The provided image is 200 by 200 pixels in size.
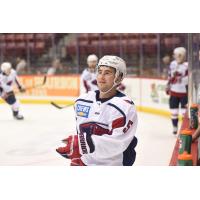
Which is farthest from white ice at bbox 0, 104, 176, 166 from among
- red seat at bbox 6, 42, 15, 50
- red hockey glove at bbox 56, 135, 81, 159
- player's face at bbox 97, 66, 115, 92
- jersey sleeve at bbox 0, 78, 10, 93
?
red seat at bbox 6, 42, 15, 50

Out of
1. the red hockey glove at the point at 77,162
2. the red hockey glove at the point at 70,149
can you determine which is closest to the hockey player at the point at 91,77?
the red hockey glove at the point at 70,149

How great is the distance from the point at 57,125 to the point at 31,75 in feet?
1.27

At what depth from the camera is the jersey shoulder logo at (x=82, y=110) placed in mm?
7023

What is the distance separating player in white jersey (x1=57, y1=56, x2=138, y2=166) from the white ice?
77mm

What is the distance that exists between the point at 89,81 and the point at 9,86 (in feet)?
1.92

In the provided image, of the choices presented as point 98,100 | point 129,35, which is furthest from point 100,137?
point 129,35

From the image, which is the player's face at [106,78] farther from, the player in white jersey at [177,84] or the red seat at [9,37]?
the red seat at [9,37]

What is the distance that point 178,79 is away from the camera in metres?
7.44

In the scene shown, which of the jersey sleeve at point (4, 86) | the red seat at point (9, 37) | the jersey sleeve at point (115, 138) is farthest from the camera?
the jersey sleeve at point (4, 86)

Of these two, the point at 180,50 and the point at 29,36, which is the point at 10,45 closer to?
the point at 29,36

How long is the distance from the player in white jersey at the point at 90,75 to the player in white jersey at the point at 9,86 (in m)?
0.44

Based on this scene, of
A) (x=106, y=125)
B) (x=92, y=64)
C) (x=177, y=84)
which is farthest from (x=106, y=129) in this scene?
(x=177, y=84)
